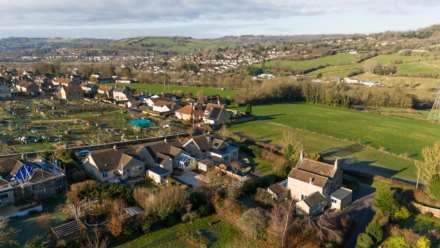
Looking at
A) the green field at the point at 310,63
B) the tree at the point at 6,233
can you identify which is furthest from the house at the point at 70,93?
the green field at the point at 310,63

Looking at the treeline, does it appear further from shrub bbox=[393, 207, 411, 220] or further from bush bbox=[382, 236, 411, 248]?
bush bbox=[382, 236, 411, 248]

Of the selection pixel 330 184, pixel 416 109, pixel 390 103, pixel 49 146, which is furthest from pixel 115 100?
pixel 416 109

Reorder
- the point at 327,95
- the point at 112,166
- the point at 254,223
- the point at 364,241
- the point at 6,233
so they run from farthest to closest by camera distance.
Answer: the point at 327,95, the point at 112,166, the point at 254,223, the point at 364,241, the point at 6,233

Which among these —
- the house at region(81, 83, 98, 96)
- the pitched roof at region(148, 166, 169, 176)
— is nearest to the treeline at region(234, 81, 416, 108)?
the house at region(81, 83, 98, 96)

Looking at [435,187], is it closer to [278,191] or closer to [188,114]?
[278,191]

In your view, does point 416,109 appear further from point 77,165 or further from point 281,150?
point 77,165

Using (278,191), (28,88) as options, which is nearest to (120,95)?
(28,88)

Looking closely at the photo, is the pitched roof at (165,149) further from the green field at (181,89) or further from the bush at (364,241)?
the green field at (181,89)
